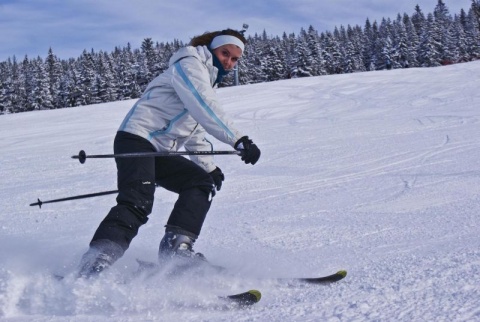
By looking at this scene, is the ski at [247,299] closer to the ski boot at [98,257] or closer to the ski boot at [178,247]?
the ski boot at [178,247]

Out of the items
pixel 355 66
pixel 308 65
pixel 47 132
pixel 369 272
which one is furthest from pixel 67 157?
pixel 355 66

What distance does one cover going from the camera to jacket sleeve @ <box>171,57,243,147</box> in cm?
272

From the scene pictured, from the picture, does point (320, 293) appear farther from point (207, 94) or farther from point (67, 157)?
point (67, 157)

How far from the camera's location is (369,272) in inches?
104

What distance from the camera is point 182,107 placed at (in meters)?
2.91

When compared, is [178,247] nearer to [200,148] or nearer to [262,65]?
[200,148]

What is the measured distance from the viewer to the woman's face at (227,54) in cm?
299

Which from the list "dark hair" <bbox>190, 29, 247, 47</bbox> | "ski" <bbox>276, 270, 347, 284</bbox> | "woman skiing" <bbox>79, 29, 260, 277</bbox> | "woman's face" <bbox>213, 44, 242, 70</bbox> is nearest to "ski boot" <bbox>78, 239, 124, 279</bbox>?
"woman skiing" <bbox>79, 29, 260, 277</bbox>

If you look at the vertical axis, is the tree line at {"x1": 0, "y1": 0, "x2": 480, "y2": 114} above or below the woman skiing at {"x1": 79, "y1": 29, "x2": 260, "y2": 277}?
above

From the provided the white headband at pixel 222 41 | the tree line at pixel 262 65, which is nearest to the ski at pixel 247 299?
the white headband at pixel 222 41

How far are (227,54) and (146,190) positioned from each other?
982 mm

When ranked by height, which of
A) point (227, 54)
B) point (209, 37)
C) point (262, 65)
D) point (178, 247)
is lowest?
point (178, 247)

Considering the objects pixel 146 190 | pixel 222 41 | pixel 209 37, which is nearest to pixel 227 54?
pixel 222 41

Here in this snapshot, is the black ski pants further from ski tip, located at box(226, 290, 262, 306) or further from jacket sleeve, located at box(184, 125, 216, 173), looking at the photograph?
ski tip, located at box(226, 290, 262, 306)
